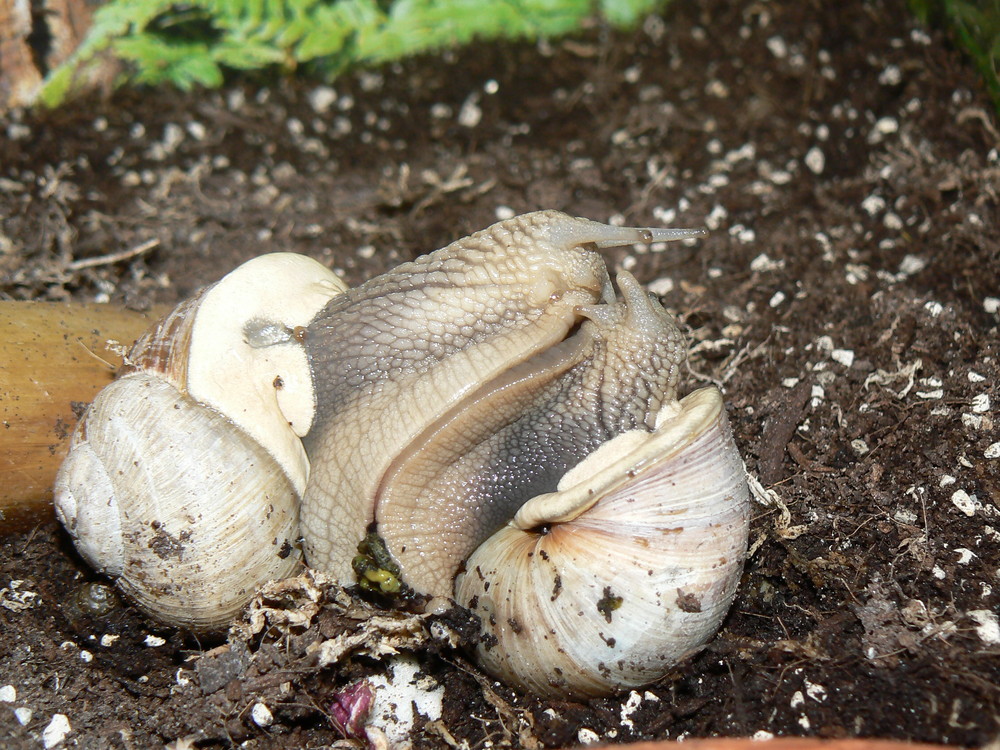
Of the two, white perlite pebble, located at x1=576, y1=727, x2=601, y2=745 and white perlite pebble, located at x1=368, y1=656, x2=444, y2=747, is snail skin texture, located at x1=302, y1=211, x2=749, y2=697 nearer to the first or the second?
white perlite pebble, located at x1=576, y1=727, x2=601, y2=745

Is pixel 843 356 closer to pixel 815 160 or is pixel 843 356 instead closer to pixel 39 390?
pixel 815 160

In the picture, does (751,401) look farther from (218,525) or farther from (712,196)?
(218,525)

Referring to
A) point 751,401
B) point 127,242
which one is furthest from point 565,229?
point 127,242

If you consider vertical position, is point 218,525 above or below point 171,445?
below

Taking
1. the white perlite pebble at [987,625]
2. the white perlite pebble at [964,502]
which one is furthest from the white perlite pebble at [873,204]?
the white perlite pebble at [987,625]

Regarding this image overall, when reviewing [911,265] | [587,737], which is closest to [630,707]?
[587,737]
